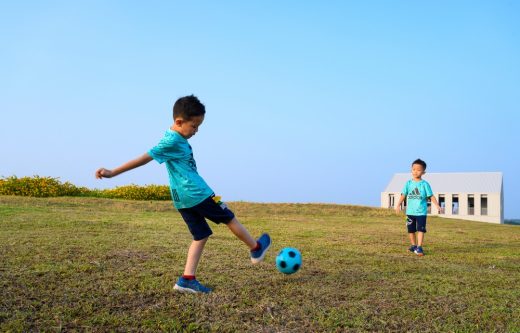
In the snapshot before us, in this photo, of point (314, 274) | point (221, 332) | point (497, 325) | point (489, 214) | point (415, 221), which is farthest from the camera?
point (489, 214)

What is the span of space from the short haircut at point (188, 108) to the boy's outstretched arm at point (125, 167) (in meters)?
0.51

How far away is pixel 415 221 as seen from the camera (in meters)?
8.85

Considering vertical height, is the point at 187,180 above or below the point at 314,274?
above

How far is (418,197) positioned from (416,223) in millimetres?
494

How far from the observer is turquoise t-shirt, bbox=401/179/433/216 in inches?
347

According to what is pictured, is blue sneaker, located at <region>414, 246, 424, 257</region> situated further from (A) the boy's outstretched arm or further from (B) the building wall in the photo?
(B) the building wall

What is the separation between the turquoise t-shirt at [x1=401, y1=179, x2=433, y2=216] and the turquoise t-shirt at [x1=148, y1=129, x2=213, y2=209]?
17.9ft

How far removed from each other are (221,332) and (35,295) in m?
1.95

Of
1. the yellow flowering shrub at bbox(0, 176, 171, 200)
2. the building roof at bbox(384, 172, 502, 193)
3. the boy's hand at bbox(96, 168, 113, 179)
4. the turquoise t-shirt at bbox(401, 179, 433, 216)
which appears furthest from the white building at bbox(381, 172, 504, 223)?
the boy's hand at bbox(96, 168, 113, 179)

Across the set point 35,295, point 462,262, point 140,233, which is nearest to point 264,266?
A: point 35,295

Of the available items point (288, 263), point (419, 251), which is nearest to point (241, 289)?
point (288, 263)

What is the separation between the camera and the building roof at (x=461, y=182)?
30.0 metres

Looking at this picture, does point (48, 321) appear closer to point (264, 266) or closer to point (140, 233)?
point (264, 266)

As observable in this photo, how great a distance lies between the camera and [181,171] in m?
4.58
